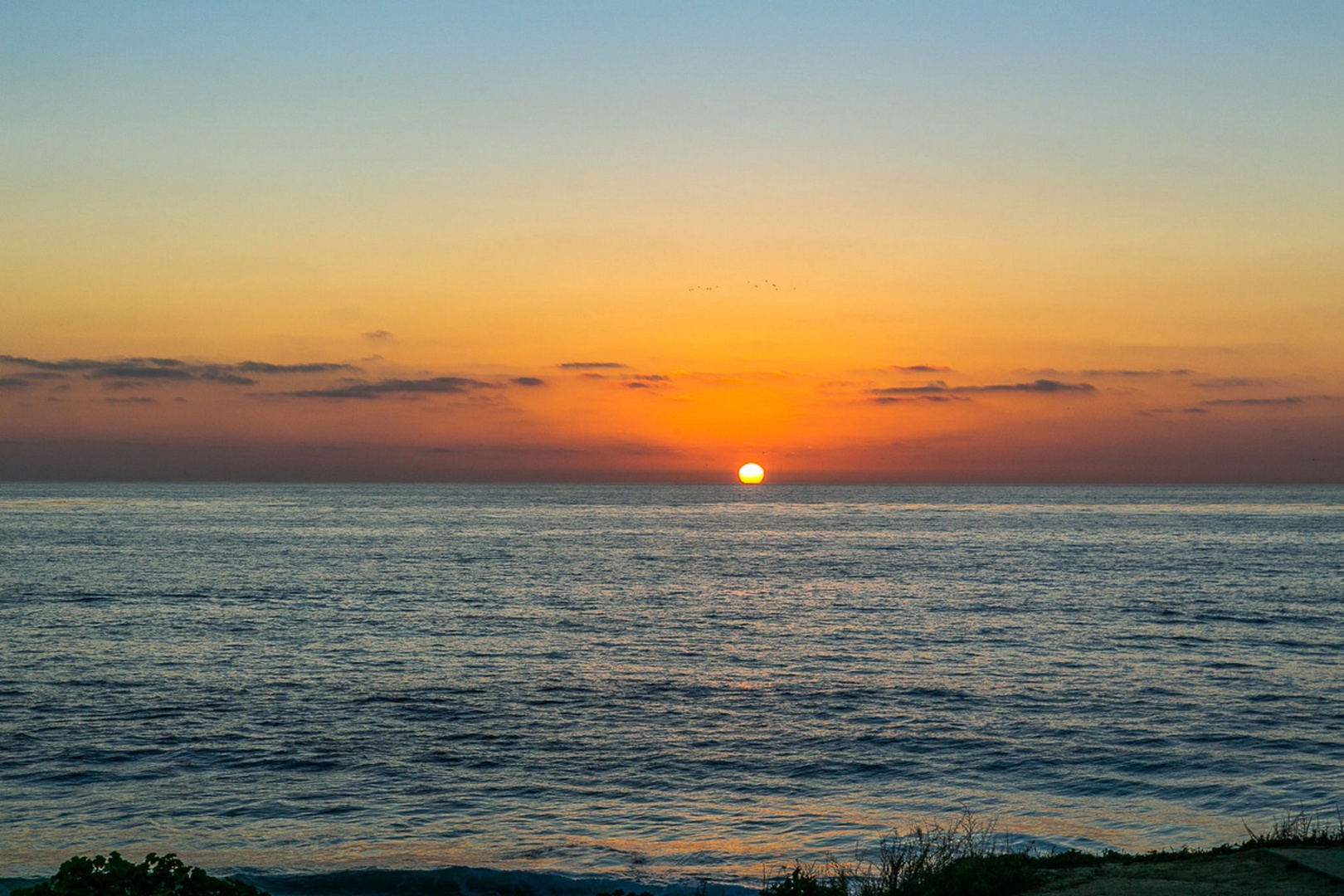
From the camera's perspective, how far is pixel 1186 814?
2138 centimetres

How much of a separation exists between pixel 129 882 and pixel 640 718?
63.5ft

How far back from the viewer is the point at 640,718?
3047 cm

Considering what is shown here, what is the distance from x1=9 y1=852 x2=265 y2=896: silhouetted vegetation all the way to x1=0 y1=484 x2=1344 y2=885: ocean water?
6.51 meters

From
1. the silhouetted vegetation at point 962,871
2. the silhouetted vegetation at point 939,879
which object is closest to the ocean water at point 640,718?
the silhouetted vegetation at point 962,871

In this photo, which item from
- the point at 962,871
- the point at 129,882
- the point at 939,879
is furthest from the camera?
the point at 962,871

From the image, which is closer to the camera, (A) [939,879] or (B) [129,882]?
(B) [129,882]

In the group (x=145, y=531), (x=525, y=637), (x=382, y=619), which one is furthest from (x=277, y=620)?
(x=145, y=531)

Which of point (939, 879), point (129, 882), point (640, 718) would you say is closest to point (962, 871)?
point (939, 879)

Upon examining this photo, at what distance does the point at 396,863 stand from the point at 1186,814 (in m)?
15.6

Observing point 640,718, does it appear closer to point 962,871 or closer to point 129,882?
point 962,871

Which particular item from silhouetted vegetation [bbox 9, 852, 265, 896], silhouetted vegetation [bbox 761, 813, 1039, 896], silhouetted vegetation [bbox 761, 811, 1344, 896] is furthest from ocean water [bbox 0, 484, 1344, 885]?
silhouetted vegetation [bbox 9, 852, 265, 896]

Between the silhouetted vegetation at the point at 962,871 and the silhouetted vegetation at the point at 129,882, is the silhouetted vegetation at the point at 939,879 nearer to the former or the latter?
the silhouetted vegetation at the point at 962,871

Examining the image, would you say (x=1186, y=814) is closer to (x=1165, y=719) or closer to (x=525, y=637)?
(x=1165, y=719)

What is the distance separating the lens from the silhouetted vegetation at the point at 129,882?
11.7m
